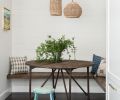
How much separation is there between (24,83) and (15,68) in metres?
0.45

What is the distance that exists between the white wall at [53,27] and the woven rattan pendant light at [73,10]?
1.19 feet

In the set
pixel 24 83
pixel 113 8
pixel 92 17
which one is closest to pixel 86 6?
pixel 92 17

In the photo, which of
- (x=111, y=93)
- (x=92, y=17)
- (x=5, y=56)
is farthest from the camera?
(x=92, y=17)

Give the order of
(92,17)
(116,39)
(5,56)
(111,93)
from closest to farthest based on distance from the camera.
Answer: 1. (116,39)
2. (111,93)
3. (5,56)
4. (92,17)

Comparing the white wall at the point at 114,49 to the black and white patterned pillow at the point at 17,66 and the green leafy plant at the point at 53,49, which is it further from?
the black and white patterned pillow at the point at 17,66

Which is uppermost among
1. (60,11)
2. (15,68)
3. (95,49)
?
(60,11)

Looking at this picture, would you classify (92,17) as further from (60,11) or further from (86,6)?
(60,11)

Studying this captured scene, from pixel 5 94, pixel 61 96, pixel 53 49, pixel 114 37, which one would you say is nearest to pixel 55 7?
pixel 53 49

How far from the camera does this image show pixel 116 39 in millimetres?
2189

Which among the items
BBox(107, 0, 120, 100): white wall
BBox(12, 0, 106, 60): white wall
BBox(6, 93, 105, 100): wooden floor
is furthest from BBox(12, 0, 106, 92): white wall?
BBox(107, 0, 120, 100): white wall

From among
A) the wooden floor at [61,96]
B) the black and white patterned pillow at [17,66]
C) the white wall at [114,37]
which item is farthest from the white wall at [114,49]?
the black and white patterned pillow at [17,66]

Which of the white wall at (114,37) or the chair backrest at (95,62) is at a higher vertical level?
the white wall at (114,37)

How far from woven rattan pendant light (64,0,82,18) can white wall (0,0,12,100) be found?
4.01 ft

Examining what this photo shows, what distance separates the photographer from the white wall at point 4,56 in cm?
434
